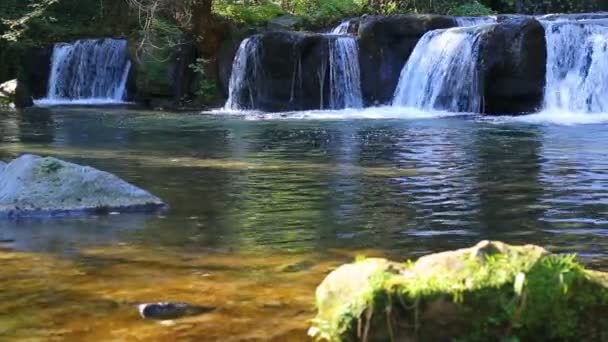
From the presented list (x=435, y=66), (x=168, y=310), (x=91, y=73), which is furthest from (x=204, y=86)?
(x=168, y=310)

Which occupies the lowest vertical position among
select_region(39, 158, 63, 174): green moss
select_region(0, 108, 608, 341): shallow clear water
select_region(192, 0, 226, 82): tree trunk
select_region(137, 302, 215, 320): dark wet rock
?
select_region(0, 108, 608, 341): shallow clear water

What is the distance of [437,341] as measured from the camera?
3.04 meters

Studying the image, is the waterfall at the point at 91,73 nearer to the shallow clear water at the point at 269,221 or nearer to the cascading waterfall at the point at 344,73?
the cascading waterfall at the point at 344,73

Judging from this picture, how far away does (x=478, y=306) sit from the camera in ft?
9.99

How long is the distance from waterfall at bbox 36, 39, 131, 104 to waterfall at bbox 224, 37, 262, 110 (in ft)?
16.9

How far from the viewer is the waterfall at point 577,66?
61.5 feet

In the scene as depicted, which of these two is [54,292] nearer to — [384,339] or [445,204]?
[384,339]

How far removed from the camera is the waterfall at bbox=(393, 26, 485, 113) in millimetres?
19312

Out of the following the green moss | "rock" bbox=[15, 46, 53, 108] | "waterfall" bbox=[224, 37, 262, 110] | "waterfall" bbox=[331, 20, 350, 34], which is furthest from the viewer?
"rock" bbox=[15, 46, 53, 108]

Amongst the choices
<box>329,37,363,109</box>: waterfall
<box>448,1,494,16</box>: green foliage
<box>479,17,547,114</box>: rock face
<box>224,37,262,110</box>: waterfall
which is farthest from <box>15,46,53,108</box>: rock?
<box>479,17,547,114</box>: rock face

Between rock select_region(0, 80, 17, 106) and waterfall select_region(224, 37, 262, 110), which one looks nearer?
waterfall select_region(224, 37, 262, 110)

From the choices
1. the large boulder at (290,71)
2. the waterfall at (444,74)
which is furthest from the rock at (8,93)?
the waterfall at (444,74)

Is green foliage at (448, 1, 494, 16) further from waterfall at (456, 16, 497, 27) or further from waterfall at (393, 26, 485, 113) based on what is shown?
waterfall at (393, 26, 485, 113)

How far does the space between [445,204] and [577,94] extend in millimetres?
12471
